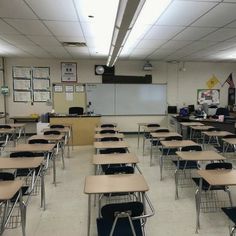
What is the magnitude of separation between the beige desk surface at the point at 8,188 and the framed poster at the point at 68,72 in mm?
6482

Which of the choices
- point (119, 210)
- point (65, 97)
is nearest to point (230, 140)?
point (119, 210)

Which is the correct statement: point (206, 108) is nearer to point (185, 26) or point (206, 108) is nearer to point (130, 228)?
point (185, 26)

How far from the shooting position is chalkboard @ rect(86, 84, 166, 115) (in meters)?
8.78

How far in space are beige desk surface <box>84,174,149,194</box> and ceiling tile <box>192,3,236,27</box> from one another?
2.63 meters

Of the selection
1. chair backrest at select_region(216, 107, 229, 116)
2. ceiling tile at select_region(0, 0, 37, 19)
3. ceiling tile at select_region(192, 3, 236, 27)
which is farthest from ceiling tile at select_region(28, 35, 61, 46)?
chair backrest at select_region(216, 107, 229, 116)

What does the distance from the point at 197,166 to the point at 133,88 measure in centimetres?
555

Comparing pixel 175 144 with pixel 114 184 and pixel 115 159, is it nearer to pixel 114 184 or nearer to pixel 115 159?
pixel 115 159

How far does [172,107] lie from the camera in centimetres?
909

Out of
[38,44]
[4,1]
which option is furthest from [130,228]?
[38,44]

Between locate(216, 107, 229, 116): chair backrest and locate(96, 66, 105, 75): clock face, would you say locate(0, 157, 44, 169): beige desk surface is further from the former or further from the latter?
locate(216, 107, 229, 116): chair backrest

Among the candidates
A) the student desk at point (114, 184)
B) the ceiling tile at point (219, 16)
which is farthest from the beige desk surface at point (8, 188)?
the ceiling tile at point (219, 16)

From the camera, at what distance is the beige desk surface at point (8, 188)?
213 cm

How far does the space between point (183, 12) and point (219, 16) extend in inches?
24.6

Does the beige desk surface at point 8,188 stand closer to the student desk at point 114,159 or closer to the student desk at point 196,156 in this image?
the student desk at point 114,159
